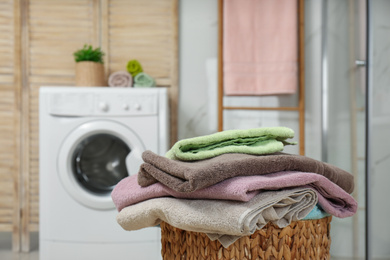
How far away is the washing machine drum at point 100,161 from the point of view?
1.77 meters

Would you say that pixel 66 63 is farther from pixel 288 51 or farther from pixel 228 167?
pixel 228 167

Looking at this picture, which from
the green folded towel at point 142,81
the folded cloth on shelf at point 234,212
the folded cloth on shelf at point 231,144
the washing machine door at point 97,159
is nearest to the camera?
the folded cloth on shelf at point 234,212

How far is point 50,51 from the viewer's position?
2.26 meters

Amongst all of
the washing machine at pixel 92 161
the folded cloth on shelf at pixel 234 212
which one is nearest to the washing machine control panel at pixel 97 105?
the washing machine at pixel 92 161

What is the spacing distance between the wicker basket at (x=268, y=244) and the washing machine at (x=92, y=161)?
43.8 inches

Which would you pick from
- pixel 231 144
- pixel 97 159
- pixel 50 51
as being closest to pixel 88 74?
pixel 50 51

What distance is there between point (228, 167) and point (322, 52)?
1816 mm

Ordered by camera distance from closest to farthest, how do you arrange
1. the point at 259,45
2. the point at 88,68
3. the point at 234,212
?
the point at 234,212 < the point at 88,68 < the point at 259,45

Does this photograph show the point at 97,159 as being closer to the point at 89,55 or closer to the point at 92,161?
the point at 92,161

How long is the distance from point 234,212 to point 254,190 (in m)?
0.05

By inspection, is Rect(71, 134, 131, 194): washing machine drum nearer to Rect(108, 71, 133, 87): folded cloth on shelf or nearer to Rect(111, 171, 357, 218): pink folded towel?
Rect(108, 71, 133, 87): folded cloth on shelf

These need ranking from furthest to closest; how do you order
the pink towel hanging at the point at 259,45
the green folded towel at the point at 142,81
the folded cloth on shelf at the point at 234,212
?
the pink towel hanging at the point at 259,45, the green folded towel at the point at 142,81, the folded cloth on shelf at the point at 234,212

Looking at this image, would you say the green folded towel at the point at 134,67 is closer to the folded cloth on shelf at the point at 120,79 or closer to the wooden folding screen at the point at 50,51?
the folded cloth on shelf at the point at 120,79

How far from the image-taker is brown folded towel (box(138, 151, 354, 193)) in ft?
1.78
